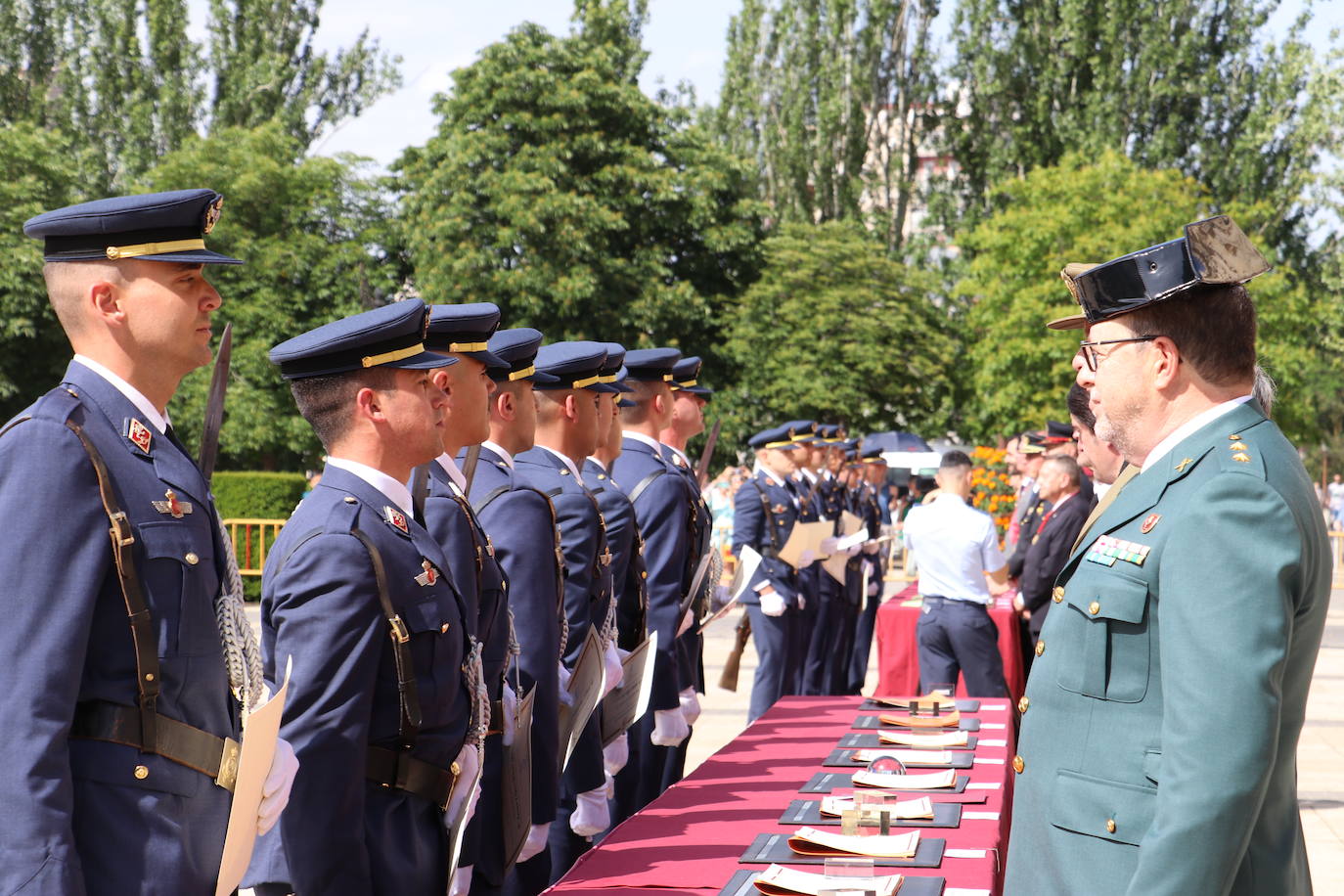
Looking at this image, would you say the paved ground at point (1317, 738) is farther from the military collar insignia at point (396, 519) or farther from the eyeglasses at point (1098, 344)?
the military collar insignia at point (396, 519)

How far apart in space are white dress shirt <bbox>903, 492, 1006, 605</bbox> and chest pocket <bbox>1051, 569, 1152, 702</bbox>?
19.5ft

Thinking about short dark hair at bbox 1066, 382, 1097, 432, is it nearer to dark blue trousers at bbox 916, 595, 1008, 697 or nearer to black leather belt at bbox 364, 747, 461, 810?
black leather belt at bbox 364, 747, 461, 810

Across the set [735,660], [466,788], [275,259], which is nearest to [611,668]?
[466,788]

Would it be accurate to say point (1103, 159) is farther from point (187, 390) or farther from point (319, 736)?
point (319, 736)

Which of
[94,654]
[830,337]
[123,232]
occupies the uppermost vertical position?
[830,337]

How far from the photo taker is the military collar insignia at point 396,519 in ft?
10.1

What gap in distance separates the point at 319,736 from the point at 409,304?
42.3 inches

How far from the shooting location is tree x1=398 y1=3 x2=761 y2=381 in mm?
25484

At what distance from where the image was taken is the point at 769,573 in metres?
9.70

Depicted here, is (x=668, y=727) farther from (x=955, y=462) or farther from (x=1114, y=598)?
(x=1114, y=598)

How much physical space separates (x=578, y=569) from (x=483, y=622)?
1.29 m

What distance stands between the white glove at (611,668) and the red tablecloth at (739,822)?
0.43m

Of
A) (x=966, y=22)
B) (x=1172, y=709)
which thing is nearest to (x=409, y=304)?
(x=1172, y=709)

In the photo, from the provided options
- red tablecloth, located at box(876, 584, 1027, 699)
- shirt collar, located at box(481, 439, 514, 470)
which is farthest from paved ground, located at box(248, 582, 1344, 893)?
shirt collar, located at box(481, 439, 514, 470)
